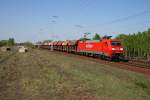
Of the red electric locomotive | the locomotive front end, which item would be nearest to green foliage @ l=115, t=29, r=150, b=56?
the red electric locomotive

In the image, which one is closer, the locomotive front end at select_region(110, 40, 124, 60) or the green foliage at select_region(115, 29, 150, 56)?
the locomotive front end at select_region(110, 40, 124, 60)

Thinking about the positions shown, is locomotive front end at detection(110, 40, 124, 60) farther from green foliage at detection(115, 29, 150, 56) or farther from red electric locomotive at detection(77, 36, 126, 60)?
green foliage at detection(115, 29, 150, 56)

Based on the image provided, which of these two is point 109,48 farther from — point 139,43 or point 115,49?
point 139,43

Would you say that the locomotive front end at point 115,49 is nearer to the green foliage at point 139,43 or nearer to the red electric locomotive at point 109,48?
the red electric locomotive at point 109,48

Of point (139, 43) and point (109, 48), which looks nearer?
point (109, 48)

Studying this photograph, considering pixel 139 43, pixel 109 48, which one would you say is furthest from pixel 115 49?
pixel 139 43

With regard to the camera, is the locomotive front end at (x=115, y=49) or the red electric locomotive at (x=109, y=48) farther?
the red electric locomotive at (x=109, y=48)

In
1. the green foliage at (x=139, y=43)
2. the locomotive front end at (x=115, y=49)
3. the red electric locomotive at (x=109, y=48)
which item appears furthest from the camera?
the green foliage at (x=139, y=43)

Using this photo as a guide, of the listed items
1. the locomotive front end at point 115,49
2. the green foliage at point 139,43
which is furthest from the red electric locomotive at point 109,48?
the green foliage at point 139,43

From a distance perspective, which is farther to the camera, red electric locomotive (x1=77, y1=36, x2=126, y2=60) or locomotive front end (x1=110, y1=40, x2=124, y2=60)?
red electric locomotive (x1=77, y1=36, x2=126, y2=60)

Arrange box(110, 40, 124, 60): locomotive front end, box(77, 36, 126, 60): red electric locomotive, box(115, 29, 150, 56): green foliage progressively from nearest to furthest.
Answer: box(110, 40, 124, 60): locomotive front end < box(77, 36, 126, 60): red electric locomotive < box(115, 29, 150, 56): green foliage

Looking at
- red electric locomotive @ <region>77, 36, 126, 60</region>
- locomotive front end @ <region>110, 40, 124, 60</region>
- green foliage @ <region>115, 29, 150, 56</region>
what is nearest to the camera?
locomotive front end @ <region>110, 40, 124, 60</region>

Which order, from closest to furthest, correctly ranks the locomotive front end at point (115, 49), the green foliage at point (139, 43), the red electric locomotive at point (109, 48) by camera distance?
the locomotive front end at point (115, 49)
the red electric locomotive at point (109, 48)
the green foliage at point (139, 43)

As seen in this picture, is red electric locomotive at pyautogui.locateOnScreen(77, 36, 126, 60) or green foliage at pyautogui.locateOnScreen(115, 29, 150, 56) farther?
green foliage at pyautogui.locateOnScreen(115, 29, 150, 56)
